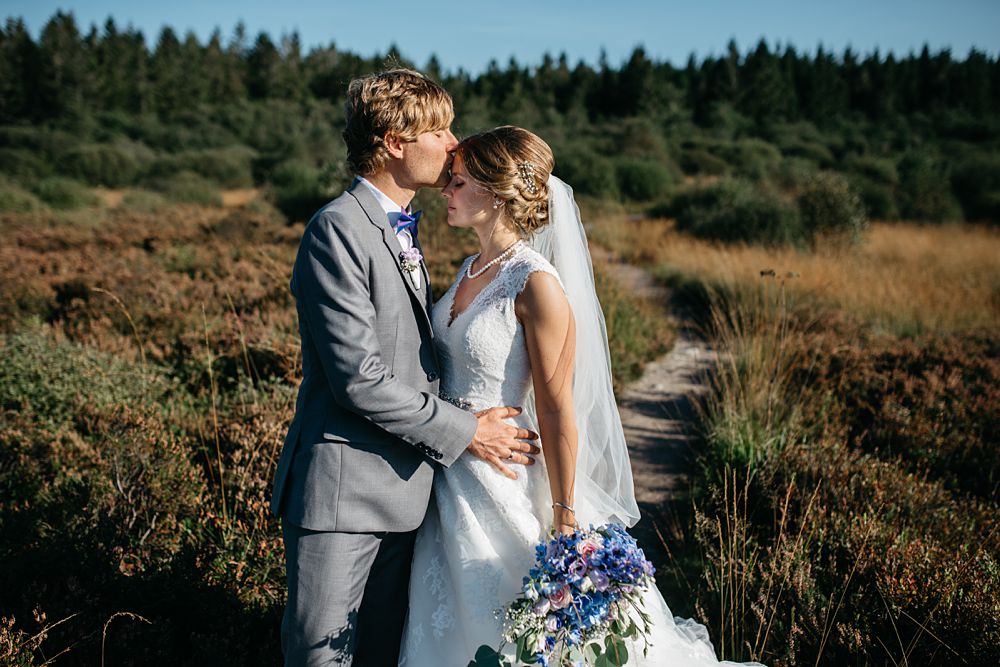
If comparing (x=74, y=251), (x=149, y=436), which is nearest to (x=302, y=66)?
(x=74, y=251)

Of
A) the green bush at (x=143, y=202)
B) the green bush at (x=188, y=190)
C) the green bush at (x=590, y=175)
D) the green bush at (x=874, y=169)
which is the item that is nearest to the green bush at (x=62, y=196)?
the green bush at (x=143, y=202)

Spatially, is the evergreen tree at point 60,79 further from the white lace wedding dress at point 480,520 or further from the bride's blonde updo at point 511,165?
the white lace wedding dress at point 480,520

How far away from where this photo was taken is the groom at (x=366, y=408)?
1.84m

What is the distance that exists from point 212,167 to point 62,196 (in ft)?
31.6

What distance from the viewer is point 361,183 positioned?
2.09 meters

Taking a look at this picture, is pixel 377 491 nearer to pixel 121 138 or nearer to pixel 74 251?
pixel 74 251

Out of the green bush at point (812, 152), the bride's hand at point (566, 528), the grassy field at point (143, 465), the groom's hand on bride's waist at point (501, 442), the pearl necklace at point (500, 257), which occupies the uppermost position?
the green bush at point (812, 152)

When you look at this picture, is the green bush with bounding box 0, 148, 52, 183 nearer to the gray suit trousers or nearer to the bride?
the bride

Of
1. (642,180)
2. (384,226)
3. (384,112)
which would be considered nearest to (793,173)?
(642,180)

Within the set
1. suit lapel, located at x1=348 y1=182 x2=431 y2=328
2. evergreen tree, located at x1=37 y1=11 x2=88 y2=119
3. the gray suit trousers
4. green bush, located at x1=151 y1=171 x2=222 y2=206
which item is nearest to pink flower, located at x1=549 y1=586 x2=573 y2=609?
the gray suit trousers

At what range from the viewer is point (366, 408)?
1.81 meters

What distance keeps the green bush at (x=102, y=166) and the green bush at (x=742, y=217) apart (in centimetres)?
2363

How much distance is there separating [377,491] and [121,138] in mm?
40995

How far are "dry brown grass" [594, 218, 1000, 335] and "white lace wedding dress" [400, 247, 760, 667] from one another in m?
5.15
